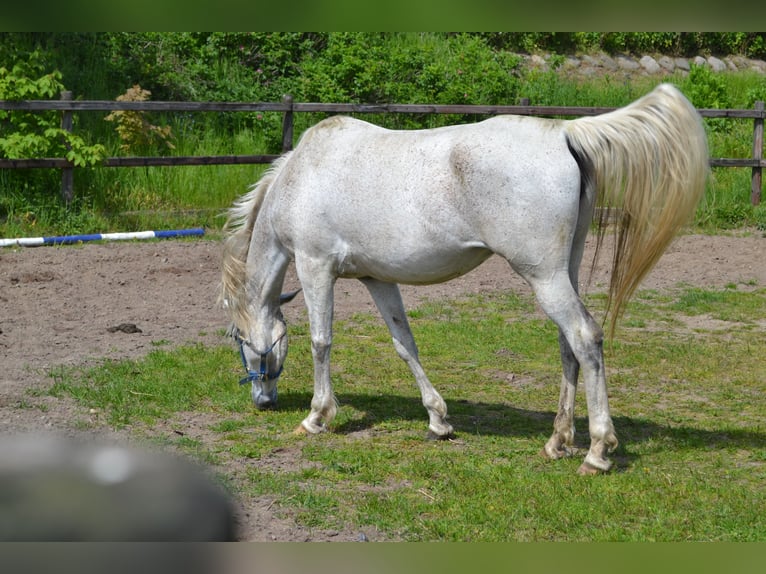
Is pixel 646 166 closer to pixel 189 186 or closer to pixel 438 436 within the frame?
pixel 438 436

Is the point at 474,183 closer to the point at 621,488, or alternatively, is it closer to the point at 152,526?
the point at 621,488

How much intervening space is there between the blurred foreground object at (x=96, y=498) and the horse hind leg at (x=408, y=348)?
4717mm

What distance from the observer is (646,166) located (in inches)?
186

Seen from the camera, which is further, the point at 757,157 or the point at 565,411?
the point at 757,157

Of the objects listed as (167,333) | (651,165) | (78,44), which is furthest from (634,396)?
(78,44)

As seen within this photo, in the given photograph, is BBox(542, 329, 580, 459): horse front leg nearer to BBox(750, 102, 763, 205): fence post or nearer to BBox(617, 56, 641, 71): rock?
BBox(750, 102, 763, 205): fence post

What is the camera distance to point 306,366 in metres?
7.37

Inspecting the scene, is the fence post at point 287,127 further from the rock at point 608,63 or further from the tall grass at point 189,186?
the rock at point 608,63

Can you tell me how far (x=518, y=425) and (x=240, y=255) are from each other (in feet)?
6.98

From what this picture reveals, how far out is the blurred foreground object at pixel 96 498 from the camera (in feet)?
3.09

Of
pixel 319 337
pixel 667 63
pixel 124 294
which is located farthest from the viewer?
pixel 667 63

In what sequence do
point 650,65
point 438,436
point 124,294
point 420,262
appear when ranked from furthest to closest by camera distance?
point 650,65 → point 124,294 → point 438,436 → point 420,262

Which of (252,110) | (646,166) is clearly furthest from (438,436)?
(252,110)

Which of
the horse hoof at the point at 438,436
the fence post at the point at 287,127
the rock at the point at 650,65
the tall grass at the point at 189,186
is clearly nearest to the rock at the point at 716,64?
the rock at the point at 650,65
